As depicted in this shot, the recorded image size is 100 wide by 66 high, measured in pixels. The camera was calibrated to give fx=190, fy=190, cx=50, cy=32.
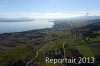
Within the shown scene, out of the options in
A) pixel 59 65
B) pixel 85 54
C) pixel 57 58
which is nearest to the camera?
pixel 59 65

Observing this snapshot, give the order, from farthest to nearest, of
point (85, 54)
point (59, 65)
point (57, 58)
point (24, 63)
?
point (85, 54), point (57, 58), point (24, 63), point (59, 65)

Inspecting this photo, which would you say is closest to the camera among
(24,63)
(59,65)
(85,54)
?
A: (59,65)

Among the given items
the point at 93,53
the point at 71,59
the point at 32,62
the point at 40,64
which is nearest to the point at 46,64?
the point at 40,64

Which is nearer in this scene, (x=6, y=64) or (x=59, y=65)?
(x=59, y=65)

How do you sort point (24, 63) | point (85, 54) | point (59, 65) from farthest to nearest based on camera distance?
point (85, 54) → point (24, 63) → point (59, 65)

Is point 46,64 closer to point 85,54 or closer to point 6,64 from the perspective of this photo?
point 6,64

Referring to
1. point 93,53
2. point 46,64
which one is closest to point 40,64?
point 46,64

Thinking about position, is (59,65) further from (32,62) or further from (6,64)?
(6,64)

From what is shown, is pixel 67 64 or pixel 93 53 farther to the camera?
pixel 93 53
